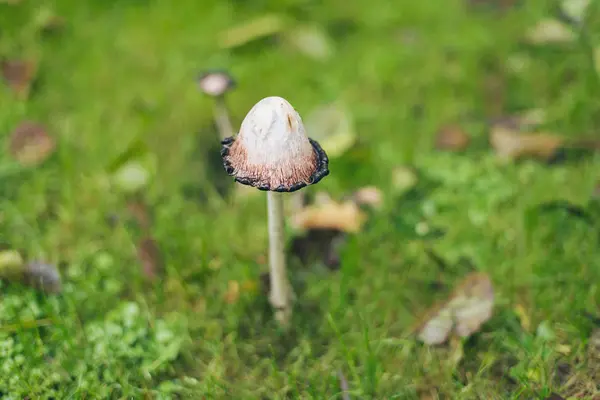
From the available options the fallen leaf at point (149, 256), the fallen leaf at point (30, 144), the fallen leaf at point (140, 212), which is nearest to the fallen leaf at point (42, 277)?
the fallen leaf at point (149, 256)

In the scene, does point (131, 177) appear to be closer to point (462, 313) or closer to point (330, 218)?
point (330, 218)

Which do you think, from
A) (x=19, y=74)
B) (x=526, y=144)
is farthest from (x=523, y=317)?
(x=19, y=74)

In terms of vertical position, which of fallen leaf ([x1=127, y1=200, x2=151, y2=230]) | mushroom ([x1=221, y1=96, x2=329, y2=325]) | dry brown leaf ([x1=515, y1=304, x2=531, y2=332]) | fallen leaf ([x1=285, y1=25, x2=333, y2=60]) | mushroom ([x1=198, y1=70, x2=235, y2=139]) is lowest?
dry brown leaf ([x1=515, y1=304, x2=531, y2=332])

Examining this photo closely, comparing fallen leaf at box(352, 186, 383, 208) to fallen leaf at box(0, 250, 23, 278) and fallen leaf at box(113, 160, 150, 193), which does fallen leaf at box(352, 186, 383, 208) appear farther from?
fallen leaf at box(0, 250, 23, 278)

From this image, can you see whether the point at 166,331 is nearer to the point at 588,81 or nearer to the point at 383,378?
the point at 383,378

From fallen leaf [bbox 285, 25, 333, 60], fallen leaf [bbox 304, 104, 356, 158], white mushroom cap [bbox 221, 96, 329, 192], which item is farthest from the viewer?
fallen leaf [bbox 285, 25, 333, 60]

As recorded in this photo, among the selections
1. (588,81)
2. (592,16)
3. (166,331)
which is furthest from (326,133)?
(592,16)

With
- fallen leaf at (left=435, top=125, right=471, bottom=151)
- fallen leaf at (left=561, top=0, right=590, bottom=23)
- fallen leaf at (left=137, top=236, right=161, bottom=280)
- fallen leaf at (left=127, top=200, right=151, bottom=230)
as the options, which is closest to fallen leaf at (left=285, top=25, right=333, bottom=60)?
fallen leaf at (left=435, top=125, right=471, bottom=151)

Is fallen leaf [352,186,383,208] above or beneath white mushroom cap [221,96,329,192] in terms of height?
beneath
